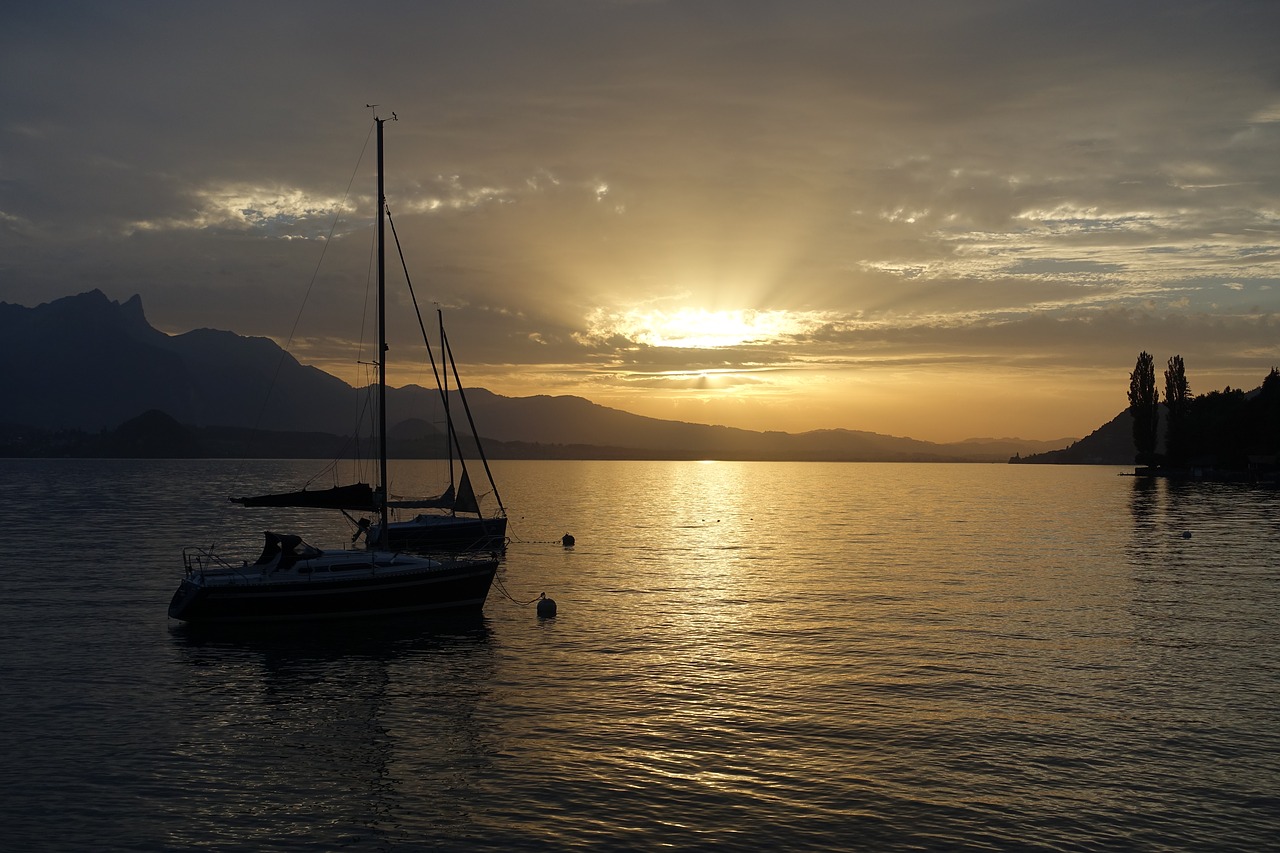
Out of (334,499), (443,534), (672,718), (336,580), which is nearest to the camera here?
(672,718)

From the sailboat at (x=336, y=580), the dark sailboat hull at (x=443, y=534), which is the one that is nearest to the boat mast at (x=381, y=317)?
the sailboat at (x=336, y=580)

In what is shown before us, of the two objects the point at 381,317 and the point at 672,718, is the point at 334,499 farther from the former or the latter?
the point at 672,718

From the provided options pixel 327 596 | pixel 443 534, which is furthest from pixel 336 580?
pixel 443 534

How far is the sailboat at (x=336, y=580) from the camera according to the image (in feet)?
124

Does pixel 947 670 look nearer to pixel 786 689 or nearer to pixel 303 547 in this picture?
pixel 786 689

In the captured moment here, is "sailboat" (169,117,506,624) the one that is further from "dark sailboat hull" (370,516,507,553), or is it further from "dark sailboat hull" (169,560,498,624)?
"dark sailboat hull" (370,516,507,553)

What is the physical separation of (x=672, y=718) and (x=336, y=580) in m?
19.5

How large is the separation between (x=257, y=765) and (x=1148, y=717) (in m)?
23.8

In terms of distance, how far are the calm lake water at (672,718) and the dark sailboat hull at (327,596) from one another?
3.25ft

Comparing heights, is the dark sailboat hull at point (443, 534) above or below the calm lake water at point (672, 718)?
above

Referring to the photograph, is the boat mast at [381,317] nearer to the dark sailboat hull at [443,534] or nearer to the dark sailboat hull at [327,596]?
the dark sailboat hull at [327,596]

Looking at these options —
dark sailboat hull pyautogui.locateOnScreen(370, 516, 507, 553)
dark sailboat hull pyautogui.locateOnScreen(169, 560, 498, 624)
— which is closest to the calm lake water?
dark sailboat hull pyautogui.locateOnScreen(169, 560, 498, 624)

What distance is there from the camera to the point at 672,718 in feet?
82.4

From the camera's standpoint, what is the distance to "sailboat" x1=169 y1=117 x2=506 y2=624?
37.8 m
